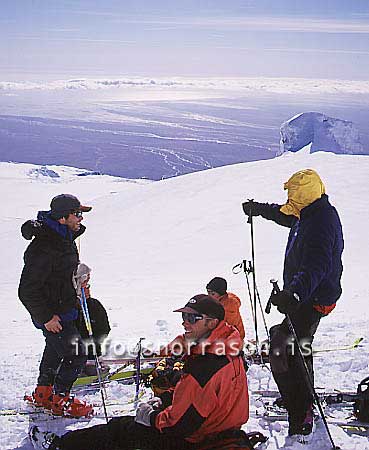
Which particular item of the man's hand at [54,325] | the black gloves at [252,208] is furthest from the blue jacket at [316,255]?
the man's hand at [54,325]

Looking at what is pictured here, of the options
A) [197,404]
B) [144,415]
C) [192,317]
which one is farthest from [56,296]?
[197,404]

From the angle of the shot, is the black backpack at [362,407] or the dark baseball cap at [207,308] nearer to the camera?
the dark baseball cap at [207,308]

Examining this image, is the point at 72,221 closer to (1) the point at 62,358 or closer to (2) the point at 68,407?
(1) the point at 62,358

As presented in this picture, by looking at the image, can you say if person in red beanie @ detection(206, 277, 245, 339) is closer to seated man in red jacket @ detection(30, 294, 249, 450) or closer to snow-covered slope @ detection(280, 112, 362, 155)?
seated man in red jacket @ detection(30, 294, 249, 450)

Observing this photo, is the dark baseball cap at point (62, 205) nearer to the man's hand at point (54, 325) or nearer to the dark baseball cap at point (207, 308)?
the man's hand at point (54, 325)

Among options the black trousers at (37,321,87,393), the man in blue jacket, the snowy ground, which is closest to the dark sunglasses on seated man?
the man in blue jacket

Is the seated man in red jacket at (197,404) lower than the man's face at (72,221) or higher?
lower

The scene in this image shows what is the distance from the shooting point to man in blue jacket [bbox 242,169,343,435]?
3.97 meters

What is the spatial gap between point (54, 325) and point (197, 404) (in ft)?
5.38

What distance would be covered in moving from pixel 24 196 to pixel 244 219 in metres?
25.1

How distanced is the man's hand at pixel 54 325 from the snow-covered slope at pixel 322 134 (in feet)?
289

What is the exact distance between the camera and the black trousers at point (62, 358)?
4406mm

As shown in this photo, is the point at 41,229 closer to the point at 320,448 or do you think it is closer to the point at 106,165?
the point at 320,448

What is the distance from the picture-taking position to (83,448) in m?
3.41
